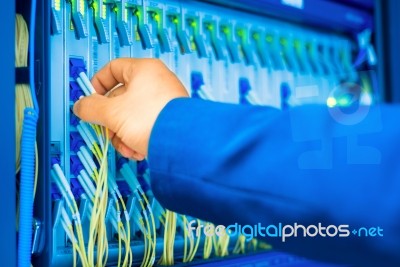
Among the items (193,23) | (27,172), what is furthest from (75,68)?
(193,23)

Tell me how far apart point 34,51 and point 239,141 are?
0.53 m

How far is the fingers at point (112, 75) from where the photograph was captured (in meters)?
1.21

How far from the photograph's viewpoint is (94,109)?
3.82ft

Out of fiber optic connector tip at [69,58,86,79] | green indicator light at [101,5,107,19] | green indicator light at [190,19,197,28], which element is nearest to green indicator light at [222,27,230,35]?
green indicator light at [190,19,197,28]

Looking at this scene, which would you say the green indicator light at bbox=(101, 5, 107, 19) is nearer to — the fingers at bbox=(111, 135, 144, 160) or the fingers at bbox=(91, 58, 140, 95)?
the fingers at bbox=(91, 58, 140, 95)

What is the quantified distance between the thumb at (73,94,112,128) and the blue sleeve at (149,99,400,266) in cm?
19

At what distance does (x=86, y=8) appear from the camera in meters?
1.30

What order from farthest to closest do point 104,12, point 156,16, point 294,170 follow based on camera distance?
point 156,16
point 104,12
point 294,170

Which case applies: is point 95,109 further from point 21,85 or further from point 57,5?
point 57,5

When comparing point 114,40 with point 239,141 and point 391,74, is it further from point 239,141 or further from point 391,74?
point 391,74

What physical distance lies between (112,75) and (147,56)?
0.55 ft

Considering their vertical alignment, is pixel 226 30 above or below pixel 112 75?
above

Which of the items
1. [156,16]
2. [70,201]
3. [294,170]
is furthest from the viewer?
[156,16]

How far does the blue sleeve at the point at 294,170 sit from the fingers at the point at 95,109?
0.19 m
